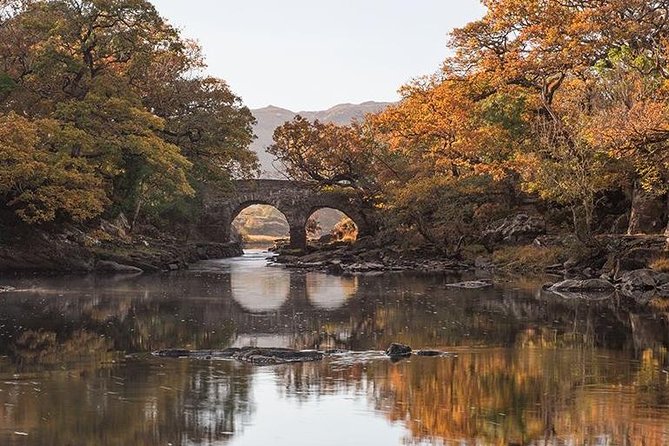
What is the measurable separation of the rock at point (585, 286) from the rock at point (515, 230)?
59.5ft

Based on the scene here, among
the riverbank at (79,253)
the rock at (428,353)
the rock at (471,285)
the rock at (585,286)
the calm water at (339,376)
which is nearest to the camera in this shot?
the calm water at (339,376)

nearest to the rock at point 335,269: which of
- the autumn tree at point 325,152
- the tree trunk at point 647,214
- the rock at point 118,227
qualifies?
the rock at point 118,227

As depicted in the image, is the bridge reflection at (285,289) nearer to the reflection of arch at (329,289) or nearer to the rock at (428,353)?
the reflection of arch at (329,289)

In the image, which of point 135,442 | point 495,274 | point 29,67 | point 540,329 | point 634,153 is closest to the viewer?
point 135,442

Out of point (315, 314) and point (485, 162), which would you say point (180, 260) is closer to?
point (485, 162)

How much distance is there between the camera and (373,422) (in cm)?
1548

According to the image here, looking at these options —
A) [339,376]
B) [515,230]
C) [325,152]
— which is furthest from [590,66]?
[325,152]

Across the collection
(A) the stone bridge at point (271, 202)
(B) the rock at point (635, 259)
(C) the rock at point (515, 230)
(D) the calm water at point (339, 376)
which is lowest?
(D) the calm water at point (339, 376)

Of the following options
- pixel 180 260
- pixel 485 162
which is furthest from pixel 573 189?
pixel 180 260

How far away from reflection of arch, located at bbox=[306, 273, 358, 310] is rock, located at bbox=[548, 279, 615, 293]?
30.3 feet

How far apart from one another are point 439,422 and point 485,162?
4777cm

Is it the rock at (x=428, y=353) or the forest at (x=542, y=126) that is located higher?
the forest at (x=542, y=126)

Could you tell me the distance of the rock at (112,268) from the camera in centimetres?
5753

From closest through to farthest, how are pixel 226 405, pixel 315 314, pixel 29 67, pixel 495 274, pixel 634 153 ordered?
pixel 226 405 < pixel 315 314 < pixel 634 153 < pixel 495 274 < pixel 29 67
